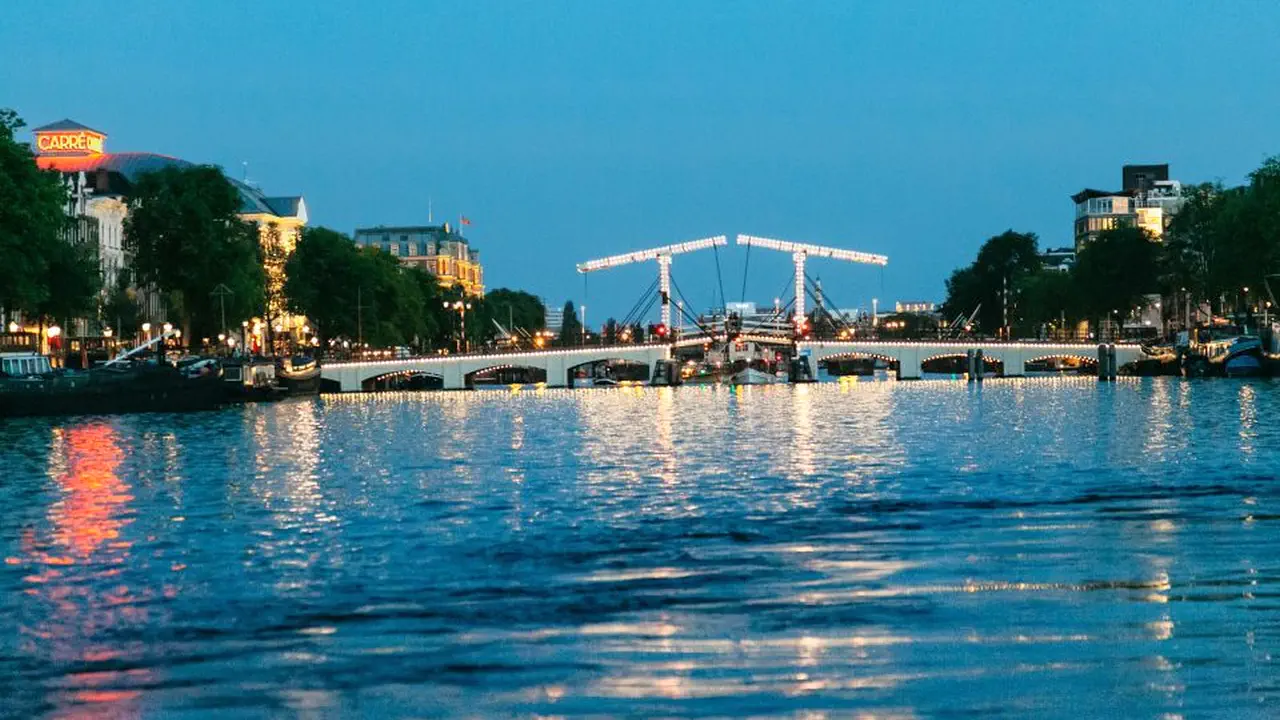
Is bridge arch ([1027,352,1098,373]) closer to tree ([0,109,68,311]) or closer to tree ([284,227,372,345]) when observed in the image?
tree ([284,227,372,345])

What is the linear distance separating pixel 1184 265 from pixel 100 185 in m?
80.0

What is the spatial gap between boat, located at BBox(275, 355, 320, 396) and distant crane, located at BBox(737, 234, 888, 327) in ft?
141

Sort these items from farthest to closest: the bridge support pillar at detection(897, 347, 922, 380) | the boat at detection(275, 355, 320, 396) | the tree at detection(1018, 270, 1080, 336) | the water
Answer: the tree at detection(1018, 270, 1080, 336) → the bridge support pillar at detection(897, 347, 922, 380) → the boat at detection(275, 355, 320, 396) → the water

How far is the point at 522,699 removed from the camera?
12.8m

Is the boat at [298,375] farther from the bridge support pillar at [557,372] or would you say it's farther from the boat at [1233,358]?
the boat at [1233,358]

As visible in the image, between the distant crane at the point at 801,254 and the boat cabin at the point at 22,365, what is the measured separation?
83944 millimetres

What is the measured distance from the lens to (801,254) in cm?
16138

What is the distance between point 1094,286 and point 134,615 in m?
154

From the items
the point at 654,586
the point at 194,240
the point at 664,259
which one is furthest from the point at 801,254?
the point at 654,586

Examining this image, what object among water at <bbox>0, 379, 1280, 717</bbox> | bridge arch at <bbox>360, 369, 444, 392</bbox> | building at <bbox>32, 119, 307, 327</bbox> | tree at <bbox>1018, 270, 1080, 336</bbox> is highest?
building at <bbox>32, 119, 307, 327</bbox>

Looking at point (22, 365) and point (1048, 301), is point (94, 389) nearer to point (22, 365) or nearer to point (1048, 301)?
point (22, 365)

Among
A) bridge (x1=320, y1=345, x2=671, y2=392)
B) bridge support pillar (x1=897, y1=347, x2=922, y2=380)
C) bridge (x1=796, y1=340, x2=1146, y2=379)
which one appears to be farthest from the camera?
bridge support pillar (x1=897, y1=347, x2=922, y2=380)

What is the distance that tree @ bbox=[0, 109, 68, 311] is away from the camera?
7475cm

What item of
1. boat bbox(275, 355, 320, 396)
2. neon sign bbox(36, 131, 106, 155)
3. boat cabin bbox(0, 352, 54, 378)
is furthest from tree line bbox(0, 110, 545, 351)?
neon sign bbox(36, 131, 106, 155)
